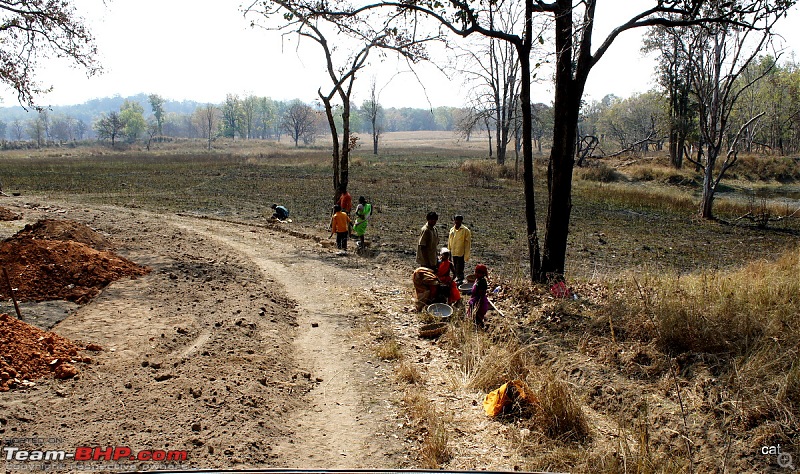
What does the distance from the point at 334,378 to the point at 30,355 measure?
3432 millimetres

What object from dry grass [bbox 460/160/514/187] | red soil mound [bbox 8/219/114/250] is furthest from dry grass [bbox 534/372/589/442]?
dry grass [bbox 460/160/514/187]

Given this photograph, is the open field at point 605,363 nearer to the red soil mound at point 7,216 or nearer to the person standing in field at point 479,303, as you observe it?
the person standing in field at point 479,303

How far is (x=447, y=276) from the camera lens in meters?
9.67

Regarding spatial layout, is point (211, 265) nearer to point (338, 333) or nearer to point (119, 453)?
point (338, 333)

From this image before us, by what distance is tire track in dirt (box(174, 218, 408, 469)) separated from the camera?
5359 millimetres

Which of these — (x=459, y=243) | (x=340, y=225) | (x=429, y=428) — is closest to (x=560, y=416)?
(x=429, y=428)

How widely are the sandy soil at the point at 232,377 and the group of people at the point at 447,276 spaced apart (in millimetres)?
608

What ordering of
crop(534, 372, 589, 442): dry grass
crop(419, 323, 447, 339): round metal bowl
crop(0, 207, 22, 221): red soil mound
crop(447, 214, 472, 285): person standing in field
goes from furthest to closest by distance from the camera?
crop(0, 207, 22, 221): red soil mound, crop(447, 214, 472, 285): person standing in field, crop(419, 323, 447, 339): round metal bowl, crop(534, 372, 589, 442): dry grass

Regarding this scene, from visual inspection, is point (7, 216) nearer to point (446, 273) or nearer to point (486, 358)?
point (446, 273)

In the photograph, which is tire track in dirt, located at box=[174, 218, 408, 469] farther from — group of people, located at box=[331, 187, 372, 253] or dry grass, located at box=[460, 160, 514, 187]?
dry grass, located at box=[460, 160, 514, 187]

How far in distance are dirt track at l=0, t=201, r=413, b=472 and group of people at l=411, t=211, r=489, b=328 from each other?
1283 millimetres

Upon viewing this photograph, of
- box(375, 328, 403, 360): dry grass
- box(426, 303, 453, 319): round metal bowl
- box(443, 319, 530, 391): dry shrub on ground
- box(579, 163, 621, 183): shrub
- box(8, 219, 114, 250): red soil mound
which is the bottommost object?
box(375, 328, 403, 360): dry grass

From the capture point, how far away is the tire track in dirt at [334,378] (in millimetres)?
5359

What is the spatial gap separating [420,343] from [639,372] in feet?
10.7
